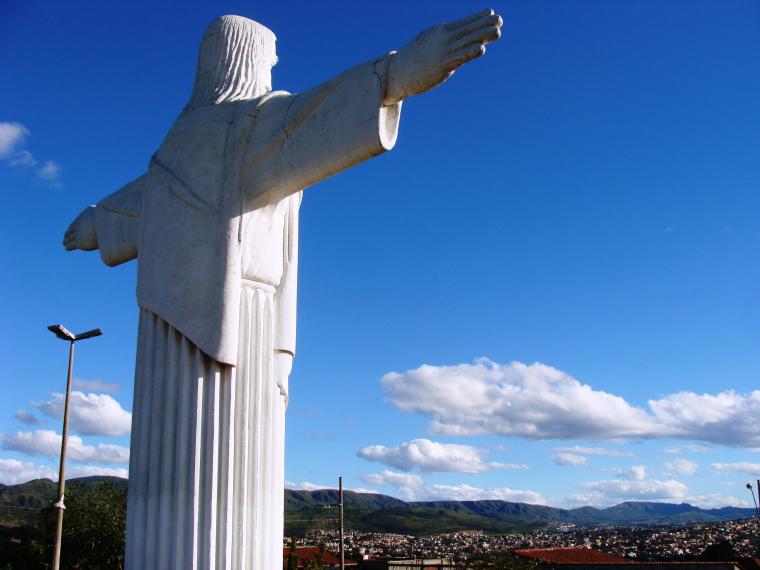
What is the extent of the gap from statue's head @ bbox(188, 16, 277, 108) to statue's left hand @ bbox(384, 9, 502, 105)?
150cm

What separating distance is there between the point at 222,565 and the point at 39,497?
15367 centimetres

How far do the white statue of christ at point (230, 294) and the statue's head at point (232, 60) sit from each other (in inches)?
4.0

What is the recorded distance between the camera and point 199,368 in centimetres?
550

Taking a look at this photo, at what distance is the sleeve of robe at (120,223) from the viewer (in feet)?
20.9

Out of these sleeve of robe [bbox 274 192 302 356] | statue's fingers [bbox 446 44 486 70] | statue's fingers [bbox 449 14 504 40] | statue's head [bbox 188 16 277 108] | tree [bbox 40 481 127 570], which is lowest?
tree [bbox 40 481 127 570]

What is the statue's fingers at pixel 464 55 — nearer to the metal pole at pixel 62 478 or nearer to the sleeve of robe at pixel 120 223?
the sleeve of robe at pixel 120 223

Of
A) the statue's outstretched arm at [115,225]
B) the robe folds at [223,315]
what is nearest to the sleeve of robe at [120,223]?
the statue's outstretched arm at [115,225]

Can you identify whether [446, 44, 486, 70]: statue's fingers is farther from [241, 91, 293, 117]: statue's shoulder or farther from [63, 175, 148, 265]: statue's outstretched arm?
[63, 175, 148, 265]: statue's outstretched arm

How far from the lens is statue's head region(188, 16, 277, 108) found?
631 cm

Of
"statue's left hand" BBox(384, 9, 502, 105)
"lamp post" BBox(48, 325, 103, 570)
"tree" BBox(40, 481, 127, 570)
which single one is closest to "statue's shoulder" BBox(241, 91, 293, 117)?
"statue's left hand" BBox(384, 9, 502, 105)

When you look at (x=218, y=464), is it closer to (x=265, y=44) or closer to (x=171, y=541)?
(x=171, y=541)

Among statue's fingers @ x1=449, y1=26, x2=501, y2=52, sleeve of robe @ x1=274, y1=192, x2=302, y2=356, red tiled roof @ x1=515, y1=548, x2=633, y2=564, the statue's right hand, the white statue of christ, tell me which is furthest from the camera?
red tiled roof @ x1=515, y1=548, x2=633, y2=564

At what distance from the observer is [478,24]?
16.0 feet

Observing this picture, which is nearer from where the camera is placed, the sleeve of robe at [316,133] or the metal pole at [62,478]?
the sleeve of robe at [316,133]
